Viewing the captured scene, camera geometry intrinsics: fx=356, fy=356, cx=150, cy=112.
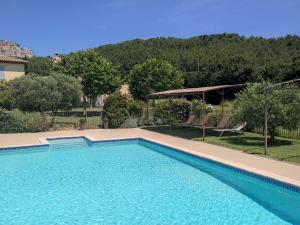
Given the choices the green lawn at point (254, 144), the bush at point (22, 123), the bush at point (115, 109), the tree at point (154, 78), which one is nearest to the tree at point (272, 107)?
the green lawn at point (254, 144)

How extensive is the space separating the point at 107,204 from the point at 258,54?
48001 mm

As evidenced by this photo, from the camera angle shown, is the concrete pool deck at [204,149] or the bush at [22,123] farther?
the bush at [22,123]

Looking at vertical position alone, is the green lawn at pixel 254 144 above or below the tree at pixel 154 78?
below

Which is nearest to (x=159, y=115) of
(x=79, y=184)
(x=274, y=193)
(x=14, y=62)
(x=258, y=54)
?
(x=79, y=184)

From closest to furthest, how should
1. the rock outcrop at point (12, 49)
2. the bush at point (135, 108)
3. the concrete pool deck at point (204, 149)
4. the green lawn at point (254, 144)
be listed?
1. the concrete pool deck at point (204, 149)
2. the green lawn at point (254, 144)
3. the bush at point (135, 108)
4. the rock outcrop at point (12, 49)

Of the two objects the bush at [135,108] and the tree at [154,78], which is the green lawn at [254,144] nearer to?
the bush at [135,108]

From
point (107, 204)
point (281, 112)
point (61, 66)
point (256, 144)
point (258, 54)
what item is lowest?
point (107, 204)

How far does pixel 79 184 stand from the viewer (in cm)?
998

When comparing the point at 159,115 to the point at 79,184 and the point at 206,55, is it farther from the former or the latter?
the point at 206,55

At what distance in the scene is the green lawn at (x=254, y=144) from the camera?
1141 cm

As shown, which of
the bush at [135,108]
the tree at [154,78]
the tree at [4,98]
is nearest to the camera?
the bush at [135,108]

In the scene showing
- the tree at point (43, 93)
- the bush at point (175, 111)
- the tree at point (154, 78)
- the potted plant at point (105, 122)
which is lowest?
the potted plant at point (105, 122)

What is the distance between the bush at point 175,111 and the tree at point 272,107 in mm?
8435

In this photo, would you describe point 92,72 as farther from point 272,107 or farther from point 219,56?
point 219,56
